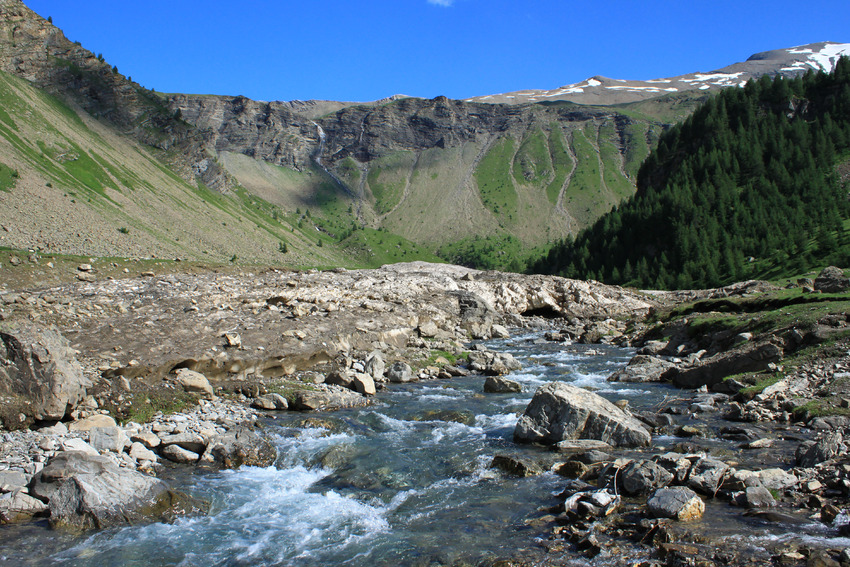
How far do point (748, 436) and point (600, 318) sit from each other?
4085 cm

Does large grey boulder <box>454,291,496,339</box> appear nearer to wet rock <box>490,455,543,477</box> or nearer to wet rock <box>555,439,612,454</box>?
wet rock <box>555,439,612,454</box>

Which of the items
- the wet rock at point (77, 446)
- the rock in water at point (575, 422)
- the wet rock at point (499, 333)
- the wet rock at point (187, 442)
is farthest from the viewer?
the wet rock at point (499, 333)

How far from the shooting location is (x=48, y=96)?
108688mm

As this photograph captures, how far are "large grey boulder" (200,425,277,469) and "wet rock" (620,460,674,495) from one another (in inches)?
372

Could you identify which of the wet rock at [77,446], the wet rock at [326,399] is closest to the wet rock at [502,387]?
the wet rock at [326,399]

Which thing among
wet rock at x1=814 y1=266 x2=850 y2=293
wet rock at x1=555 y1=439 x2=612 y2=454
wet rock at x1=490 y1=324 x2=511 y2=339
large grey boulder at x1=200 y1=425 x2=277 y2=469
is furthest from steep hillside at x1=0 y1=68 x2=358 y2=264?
wet rock at x1=814 y1=266 x2=850 y2=293

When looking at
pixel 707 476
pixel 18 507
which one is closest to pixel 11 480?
pixel 18 507

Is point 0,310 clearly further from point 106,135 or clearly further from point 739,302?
point 106,135

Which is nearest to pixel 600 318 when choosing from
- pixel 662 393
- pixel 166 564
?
pixel 662 393

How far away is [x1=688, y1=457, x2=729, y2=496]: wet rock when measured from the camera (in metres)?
10.7

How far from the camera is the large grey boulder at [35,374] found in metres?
13.6

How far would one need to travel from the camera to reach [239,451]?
1412 cm

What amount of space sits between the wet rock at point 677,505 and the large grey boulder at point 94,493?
10.4 meters

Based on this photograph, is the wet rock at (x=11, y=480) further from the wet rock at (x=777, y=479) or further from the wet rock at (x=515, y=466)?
the wet rock at (x=777, y=479)
